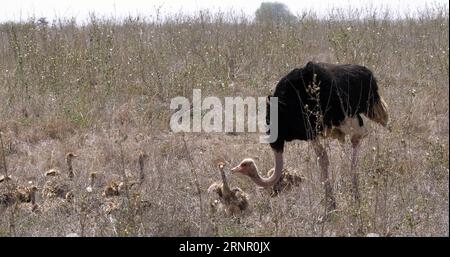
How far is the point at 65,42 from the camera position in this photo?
337 inches

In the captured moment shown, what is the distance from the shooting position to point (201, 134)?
6.38 metres

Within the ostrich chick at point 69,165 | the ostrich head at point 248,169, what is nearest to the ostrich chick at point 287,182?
the ostrich head at point 248,169

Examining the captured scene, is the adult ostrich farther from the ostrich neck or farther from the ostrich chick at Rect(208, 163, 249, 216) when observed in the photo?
the ostrich chick at Rect(208, 163, 249, 216)

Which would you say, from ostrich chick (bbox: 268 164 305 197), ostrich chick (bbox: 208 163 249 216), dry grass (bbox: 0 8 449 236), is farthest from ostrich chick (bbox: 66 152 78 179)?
ostrich chick (bbox: 268 164 305 197)

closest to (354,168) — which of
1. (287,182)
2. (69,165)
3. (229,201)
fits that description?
(287,182)

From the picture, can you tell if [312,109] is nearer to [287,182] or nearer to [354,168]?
[354,168]

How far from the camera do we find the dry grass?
3.70 metres

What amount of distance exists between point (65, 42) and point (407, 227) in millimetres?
6238

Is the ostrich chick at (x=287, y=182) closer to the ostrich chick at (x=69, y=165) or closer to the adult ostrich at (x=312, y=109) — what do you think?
the adult ostrich at (x=312, y=109)

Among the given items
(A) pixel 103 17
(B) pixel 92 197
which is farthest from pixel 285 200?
(A) pixel 103 17

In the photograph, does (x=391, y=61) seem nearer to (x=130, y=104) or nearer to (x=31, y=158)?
(x=130, y=104)

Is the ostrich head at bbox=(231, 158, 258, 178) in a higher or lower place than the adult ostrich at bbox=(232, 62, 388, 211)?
lower

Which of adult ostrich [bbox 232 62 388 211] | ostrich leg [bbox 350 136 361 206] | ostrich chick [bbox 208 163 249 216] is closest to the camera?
ostrich leg [bbox 350 136 361 206]

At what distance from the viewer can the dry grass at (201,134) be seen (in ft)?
12.1
